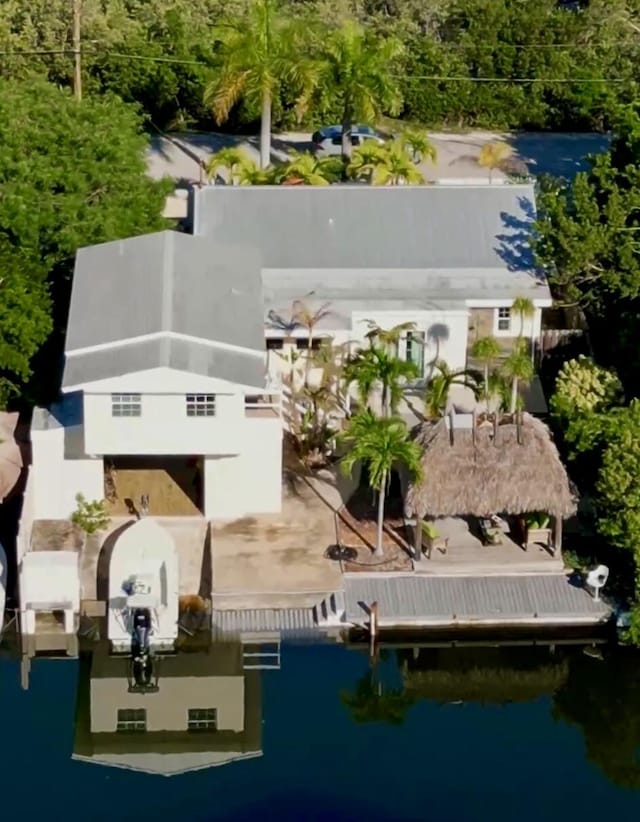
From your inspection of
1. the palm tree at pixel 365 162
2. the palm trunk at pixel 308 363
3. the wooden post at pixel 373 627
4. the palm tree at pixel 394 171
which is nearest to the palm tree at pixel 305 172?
the palm tree at pixel 365 162

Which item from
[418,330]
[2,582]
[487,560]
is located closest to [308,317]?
[418,330]

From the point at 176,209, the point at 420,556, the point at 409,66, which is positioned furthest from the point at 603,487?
the point at 409,66

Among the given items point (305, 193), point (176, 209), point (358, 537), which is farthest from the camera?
point (176, 209)

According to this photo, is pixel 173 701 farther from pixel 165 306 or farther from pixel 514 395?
pixel 514 395

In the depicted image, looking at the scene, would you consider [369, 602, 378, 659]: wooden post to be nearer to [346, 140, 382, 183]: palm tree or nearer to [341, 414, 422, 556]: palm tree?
[341, 414, 422, 556]: palm tree

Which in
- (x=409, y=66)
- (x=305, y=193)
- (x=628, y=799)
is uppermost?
(x=409, y=66)

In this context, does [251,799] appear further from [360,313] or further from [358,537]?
[360,313]

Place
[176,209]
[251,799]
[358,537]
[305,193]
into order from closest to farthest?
1. [251,799]
2. [358,537]
3. [305,193]
4. [176,209]
